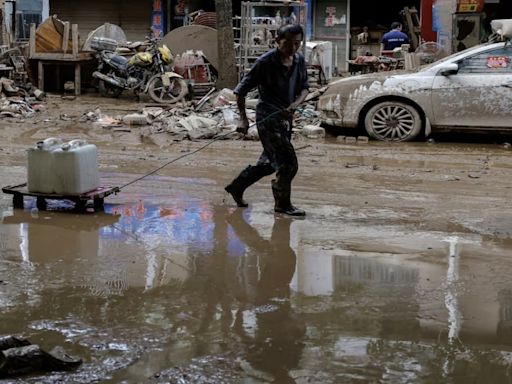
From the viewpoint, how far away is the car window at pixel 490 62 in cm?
1088

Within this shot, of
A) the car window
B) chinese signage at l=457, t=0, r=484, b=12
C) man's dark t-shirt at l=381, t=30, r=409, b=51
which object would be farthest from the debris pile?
chinese signage at l=457, t=0, r=484, b=12

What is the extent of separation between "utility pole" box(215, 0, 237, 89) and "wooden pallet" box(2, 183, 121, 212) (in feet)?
31.6

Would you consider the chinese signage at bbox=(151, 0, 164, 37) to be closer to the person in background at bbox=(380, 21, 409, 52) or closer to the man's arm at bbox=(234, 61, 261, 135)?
the person in background at bbox=(380, 21, 409, 52)

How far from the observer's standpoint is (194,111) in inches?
556

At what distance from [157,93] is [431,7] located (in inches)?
365

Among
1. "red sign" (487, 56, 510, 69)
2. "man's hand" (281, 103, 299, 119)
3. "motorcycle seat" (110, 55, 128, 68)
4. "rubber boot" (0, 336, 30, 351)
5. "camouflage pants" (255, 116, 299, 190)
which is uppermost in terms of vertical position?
"motorcycle seat" (110, 55, 128, 68)

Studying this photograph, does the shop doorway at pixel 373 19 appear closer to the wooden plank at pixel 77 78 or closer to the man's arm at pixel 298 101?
the wooden plank at pixel 77 78

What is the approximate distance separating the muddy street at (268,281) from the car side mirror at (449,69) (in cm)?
282

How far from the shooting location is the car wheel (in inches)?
445

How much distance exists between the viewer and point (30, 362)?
3455mm

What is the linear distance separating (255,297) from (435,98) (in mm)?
7326

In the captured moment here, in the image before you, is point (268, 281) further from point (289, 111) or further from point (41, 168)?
point (41, 168)

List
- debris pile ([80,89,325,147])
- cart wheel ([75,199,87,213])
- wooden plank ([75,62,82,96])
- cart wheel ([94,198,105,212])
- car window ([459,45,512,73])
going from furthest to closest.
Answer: wooden plank ([75,62,82,96]), debris pile ([80,89,325,147]), car window ([459,45,512,73]), cart wheel ([94,198,105,212]), cart wheel ([75,199,87,213])

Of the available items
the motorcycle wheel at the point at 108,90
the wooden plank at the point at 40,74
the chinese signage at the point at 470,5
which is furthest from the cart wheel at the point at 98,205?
the chinese signage at the point at 470,5
